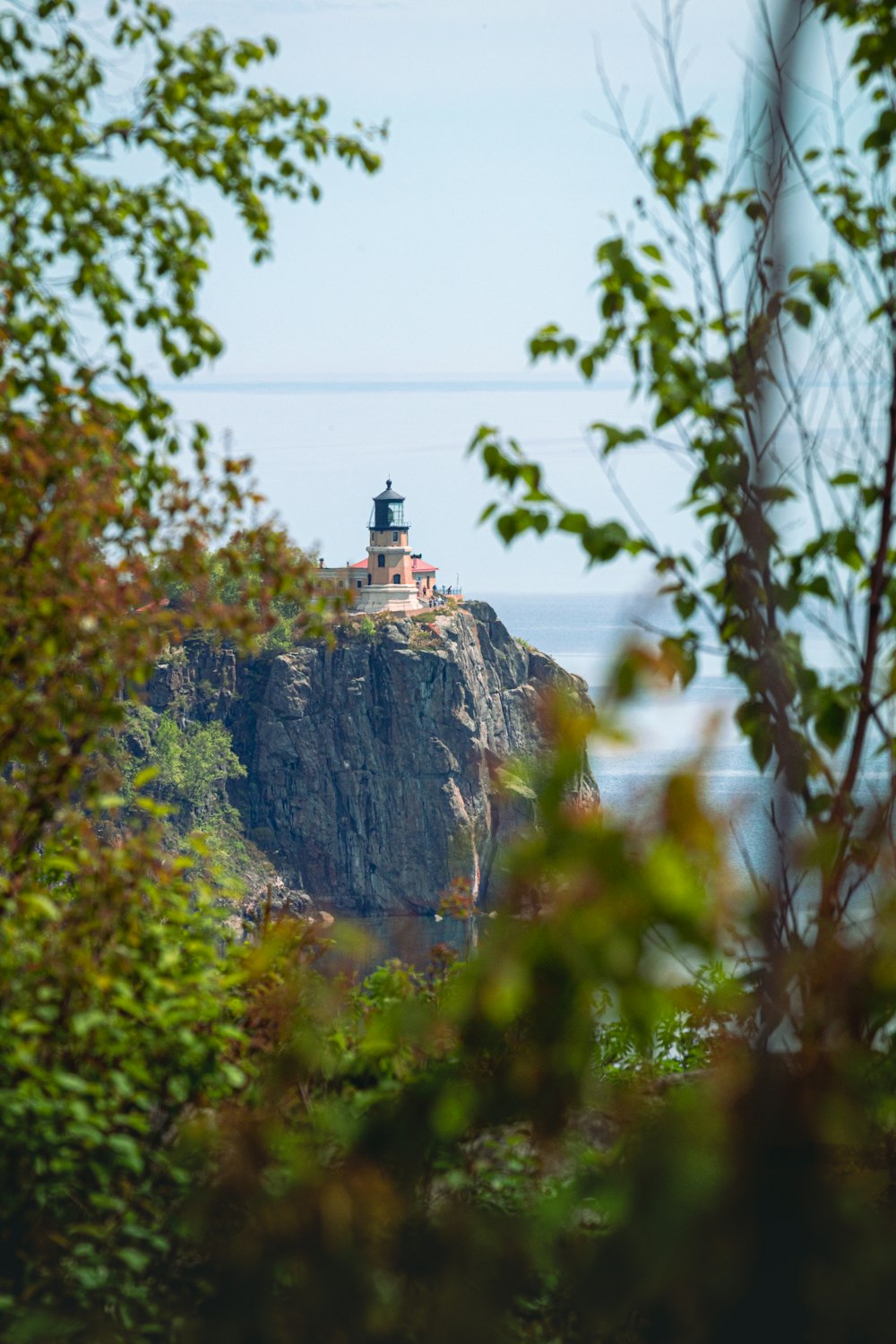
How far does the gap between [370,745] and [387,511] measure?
38.1ft

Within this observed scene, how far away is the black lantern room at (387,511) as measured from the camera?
228ft

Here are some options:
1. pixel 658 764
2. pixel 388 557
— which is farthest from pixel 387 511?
pixel 658 764

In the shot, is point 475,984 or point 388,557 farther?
point 388,557

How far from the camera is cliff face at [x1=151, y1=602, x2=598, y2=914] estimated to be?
6588cm

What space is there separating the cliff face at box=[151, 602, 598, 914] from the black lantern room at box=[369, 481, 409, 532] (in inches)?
224

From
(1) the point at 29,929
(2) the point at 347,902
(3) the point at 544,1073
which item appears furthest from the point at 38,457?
(2) the point at 347,902

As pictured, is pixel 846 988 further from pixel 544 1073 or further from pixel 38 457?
pixel 38 457

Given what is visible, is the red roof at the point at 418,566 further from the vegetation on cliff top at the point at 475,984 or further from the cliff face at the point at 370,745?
the vegetation on cliff top at the point at 475,984

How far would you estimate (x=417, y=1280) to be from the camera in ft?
5.48

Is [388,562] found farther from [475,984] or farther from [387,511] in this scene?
[475,984]

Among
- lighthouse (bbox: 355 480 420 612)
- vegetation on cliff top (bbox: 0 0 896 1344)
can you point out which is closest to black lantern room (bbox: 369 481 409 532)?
lighthouse (bbox: 355 480 420 612)

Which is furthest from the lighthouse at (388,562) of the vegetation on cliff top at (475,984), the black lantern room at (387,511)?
the vegetation on cliff top at (475,984)

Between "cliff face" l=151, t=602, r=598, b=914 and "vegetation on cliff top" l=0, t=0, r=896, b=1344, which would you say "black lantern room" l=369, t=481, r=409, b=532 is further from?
"vegetation on cliff top" l=0, t=0, r=896, b=1344

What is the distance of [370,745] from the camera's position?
6769 centimetres
